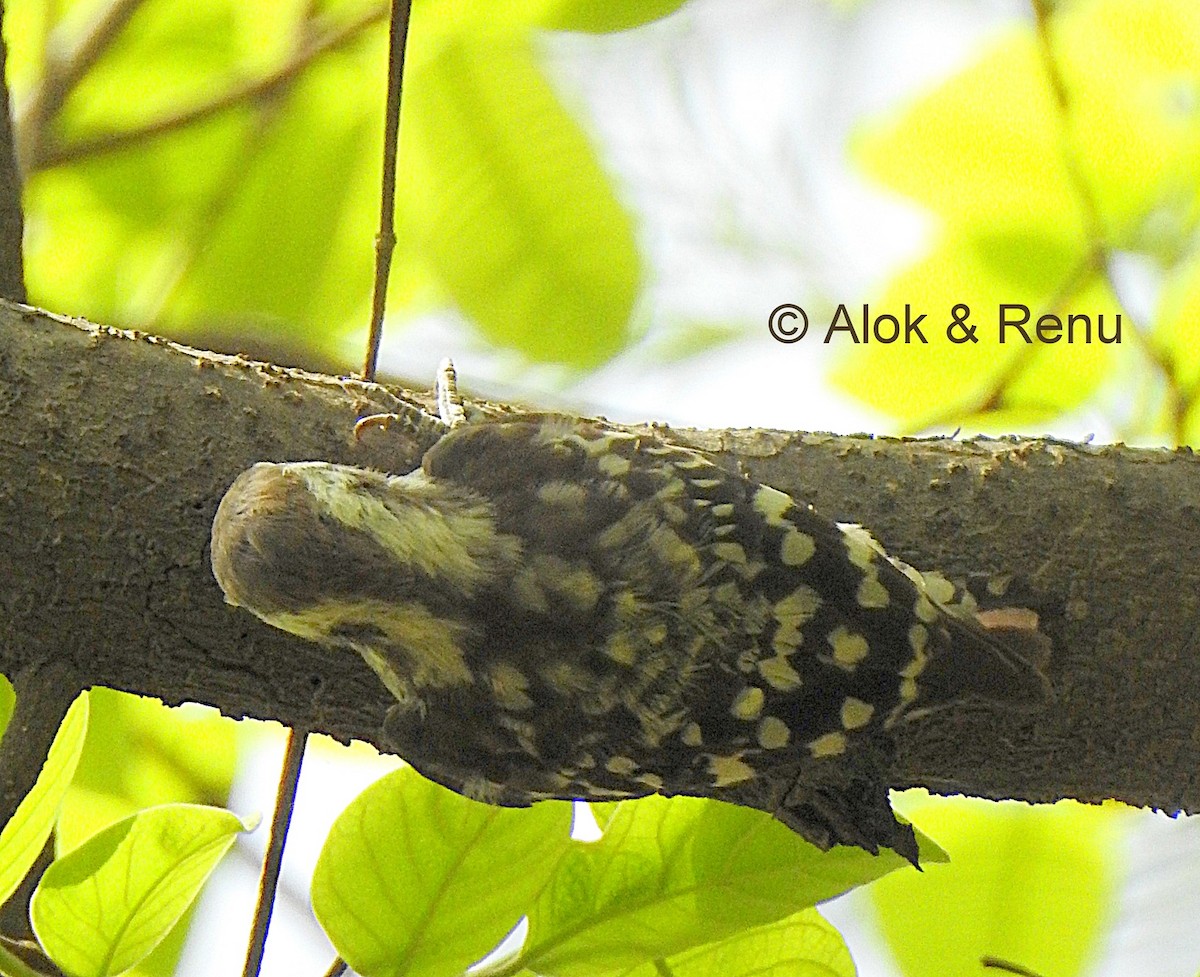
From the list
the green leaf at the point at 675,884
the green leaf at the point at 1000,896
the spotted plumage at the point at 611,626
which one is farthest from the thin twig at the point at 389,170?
the green leaf at the point at 1000,896

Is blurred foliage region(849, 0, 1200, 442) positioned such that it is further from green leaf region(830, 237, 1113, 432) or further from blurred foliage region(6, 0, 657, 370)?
blurred foliage region(6, 0, 657, 370)

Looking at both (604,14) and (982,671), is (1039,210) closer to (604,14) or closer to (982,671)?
(604,14)

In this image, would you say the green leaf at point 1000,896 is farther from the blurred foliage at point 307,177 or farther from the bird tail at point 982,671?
the blurred foliage at point 307,177

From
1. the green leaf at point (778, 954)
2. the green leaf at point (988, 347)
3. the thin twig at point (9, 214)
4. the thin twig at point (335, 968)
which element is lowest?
the thin twig at point (335, 968)

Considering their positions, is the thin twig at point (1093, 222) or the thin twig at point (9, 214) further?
the thin twig at point (1093, 222)

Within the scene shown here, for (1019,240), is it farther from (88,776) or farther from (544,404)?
(88,776)

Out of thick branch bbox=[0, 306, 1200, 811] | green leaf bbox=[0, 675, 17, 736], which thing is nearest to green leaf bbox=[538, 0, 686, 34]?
thick branch bbox=[0, 306, 1200, 811]
